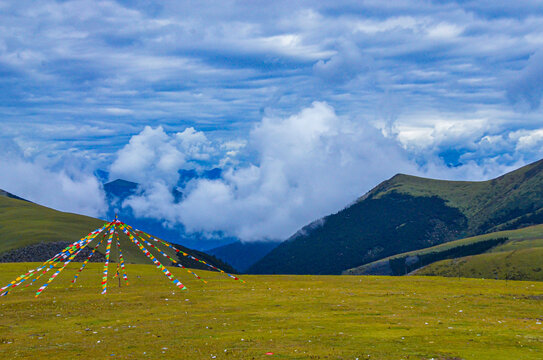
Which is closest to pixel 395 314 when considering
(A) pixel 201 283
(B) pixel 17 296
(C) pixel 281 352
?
(C) pixel 281 352

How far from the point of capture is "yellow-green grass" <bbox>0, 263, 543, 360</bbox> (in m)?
26.2

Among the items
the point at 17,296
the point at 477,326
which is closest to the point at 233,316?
→ the point at 477,326

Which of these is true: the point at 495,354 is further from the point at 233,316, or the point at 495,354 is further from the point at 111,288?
the point at 111,288

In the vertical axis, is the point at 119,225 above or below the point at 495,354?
above

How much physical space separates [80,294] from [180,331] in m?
26.0

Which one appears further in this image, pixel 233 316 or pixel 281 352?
pixel 233 316

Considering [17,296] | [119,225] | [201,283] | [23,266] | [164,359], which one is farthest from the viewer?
[23,266]

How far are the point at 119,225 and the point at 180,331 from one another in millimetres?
28472

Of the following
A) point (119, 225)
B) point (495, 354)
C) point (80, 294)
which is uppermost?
point (119, 225)

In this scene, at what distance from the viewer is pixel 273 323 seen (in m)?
34.7

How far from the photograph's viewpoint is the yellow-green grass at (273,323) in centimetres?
2625

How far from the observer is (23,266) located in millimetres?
90750

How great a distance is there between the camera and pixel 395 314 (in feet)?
124

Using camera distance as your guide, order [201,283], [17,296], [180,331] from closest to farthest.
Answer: [180,331] < [17,296] < [201,283]
